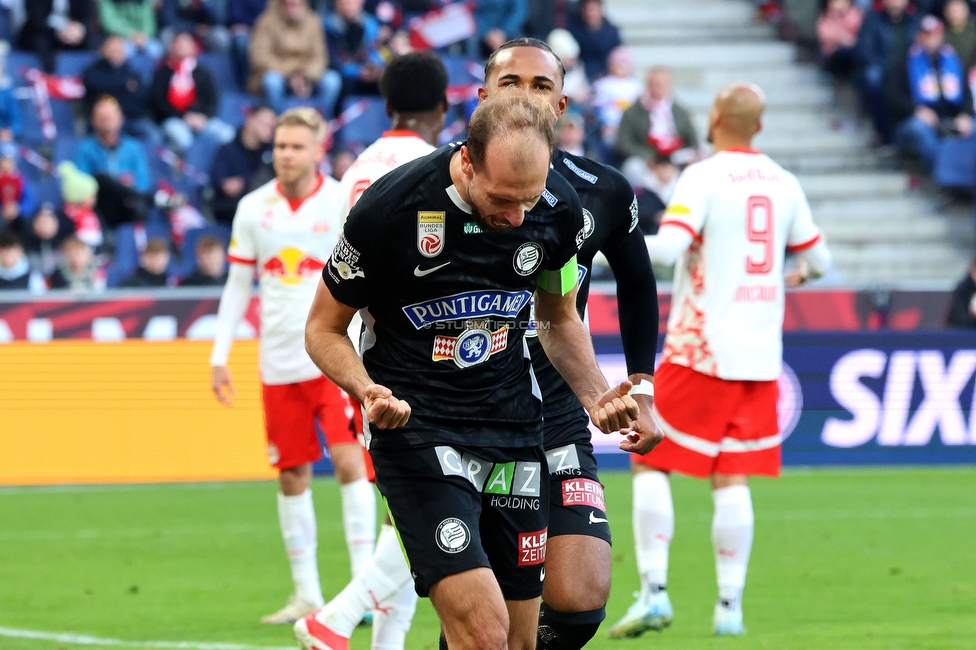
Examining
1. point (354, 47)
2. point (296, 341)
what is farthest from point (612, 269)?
point (354, 47)

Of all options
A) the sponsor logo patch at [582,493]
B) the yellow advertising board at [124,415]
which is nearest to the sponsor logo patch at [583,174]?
the sponsor logo patch at [582,493]

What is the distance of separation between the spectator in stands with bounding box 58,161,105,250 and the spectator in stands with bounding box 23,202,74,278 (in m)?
0.11

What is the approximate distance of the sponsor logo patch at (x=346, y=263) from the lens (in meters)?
4.37

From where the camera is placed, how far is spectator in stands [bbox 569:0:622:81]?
65.4 ft

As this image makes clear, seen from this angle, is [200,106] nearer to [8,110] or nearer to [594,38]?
[8,110]

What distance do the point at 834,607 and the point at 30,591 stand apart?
451 centimetres

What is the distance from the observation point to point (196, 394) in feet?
41.4

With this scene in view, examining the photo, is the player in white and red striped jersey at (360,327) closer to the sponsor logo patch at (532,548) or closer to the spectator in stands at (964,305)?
the sponsor logo patch at (532,548)

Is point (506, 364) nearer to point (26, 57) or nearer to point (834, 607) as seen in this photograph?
point (834, 607)

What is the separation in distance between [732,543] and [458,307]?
321 centimetres

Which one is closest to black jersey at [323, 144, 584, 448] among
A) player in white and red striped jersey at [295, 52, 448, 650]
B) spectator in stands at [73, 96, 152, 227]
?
player in white and red striped jersey at [295, 52, 448, 650]

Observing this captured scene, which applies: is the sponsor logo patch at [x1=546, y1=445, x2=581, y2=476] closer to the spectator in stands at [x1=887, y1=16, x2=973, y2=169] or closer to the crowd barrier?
the crowd barrier

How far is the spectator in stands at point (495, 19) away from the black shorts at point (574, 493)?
14502 mm

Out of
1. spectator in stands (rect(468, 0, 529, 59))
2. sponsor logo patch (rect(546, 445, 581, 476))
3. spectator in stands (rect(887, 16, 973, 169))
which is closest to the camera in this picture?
sponsor logo patch (rect(546, 445, 581, 476))
